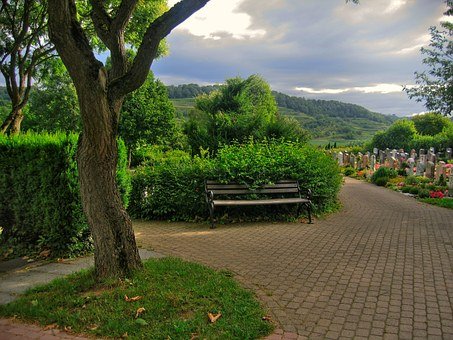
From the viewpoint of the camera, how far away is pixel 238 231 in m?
8.77

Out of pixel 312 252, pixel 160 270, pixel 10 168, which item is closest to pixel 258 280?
pixel 160 270

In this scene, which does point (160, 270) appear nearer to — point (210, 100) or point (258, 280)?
point (258, 280)

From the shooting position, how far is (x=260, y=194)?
10266 millimetres

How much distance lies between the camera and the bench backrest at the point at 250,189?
→ 9.88 m

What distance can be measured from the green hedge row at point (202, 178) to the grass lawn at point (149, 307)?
15.5ft

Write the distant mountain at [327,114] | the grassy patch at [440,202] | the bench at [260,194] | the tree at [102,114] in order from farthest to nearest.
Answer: the distant mountain at [327,114], the grassy patch at [440,202], the bench at [260,194], the tree at [102,114]

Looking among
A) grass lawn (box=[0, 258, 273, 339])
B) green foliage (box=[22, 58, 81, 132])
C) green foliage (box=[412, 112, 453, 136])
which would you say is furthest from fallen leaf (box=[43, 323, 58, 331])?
green foliage (box=[412, 112, 453, 136])

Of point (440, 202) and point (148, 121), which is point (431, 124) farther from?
point (440, 202)

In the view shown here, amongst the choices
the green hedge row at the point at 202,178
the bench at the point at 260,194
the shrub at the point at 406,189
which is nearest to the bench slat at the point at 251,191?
the bench at the point at 260,194

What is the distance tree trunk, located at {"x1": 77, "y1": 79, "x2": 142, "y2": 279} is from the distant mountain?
247ft

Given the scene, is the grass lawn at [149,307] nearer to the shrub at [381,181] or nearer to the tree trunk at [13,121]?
the tree trunk at [13,121]

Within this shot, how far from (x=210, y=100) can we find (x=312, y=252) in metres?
13.0

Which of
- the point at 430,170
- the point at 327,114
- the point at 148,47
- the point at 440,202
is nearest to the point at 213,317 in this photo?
the point at 148,47

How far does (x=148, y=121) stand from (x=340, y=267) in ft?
71.5
